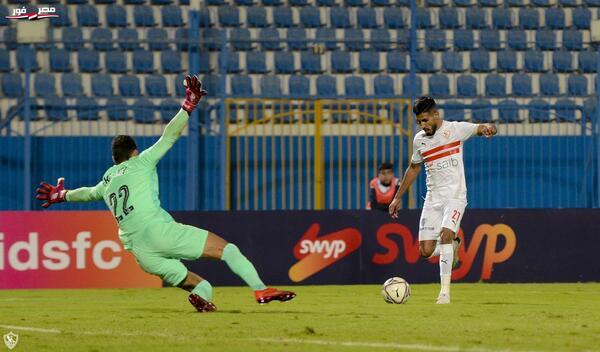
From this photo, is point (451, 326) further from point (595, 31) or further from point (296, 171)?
point (595, 31)

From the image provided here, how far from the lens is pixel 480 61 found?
21.0 m

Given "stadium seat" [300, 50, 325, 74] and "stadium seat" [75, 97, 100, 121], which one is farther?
"stadium seat" [300, 50, 325, 74]

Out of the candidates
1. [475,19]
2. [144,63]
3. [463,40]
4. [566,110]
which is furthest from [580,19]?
[144,63]

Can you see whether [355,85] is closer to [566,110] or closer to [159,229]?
[566,110]

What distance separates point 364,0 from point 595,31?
4.70 metres

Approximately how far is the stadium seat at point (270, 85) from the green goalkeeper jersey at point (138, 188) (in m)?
9.65

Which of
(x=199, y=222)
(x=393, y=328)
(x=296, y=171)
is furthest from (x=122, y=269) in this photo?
(x=393, y=328)

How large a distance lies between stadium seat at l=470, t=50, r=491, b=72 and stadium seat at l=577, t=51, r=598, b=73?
1.57 metres

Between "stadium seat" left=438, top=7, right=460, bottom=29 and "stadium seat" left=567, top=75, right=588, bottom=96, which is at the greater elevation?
"stadium seat" left=438, top=7, right=460, bottom=29

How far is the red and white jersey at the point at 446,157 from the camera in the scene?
11.9m

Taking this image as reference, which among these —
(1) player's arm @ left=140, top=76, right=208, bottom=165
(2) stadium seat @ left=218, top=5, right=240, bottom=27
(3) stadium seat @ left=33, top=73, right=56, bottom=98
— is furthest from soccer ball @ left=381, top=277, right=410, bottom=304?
(2) stadium seat @ left=218, top=5, right=240, bottom=27

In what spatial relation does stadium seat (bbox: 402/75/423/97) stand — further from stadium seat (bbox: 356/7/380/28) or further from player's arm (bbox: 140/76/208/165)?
player's arm (bbox: 140/76/208/165)

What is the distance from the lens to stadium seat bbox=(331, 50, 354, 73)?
69.9ft

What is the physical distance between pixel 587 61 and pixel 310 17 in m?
5.09
